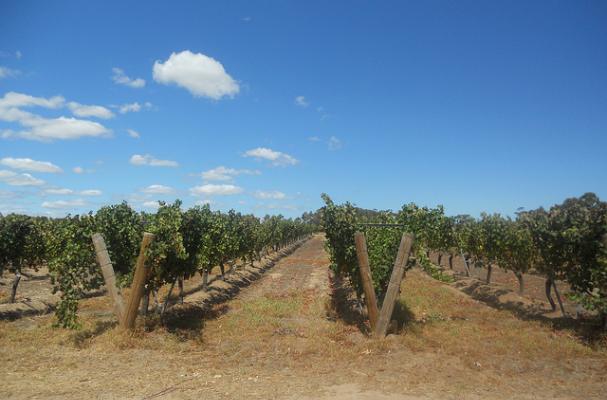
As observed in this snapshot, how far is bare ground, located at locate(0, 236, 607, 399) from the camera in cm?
724

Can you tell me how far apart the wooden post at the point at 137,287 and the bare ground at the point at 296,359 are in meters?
0.41

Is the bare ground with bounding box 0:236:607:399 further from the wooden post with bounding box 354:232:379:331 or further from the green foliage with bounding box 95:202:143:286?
A: the green foliage with bounding box 95:202:143:286

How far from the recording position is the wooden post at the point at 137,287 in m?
10.3

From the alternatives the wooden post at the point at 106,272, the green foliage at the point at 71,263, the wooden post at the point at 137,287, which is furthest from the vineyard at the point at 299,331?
the wooden post at the point at 106,272

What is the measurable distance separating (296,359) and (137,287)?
4.48 metres

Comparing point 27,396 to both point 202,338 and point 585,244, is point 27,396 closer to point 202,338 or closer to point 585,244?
point 202,338

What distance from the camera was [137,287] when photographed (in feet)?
34.1

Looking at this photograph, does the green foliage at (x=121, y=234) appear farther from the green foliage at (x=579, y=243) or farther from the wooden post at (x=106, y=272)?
the green foliage at (x=579, y=243)

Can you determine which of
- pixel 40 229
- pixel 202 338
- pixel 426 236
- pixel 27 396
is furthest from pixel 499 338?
pixel 40 229

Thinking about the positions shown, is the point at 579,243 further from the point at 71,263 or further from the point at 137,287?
the point at 71,263

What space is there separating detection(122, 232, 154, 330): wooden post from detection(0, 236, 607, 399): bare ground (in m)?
0.41

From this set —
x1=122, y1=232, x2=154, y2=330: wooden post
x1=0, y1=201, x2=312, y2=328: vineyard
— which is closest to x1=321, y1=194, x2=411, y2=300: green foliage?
x1=0, y1=201, x2=312, y2=328: vineyard

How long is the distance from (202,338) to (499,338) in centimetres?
787

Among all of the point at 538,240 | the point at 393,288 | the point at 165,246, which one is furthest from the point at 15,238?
the point at 538,240
